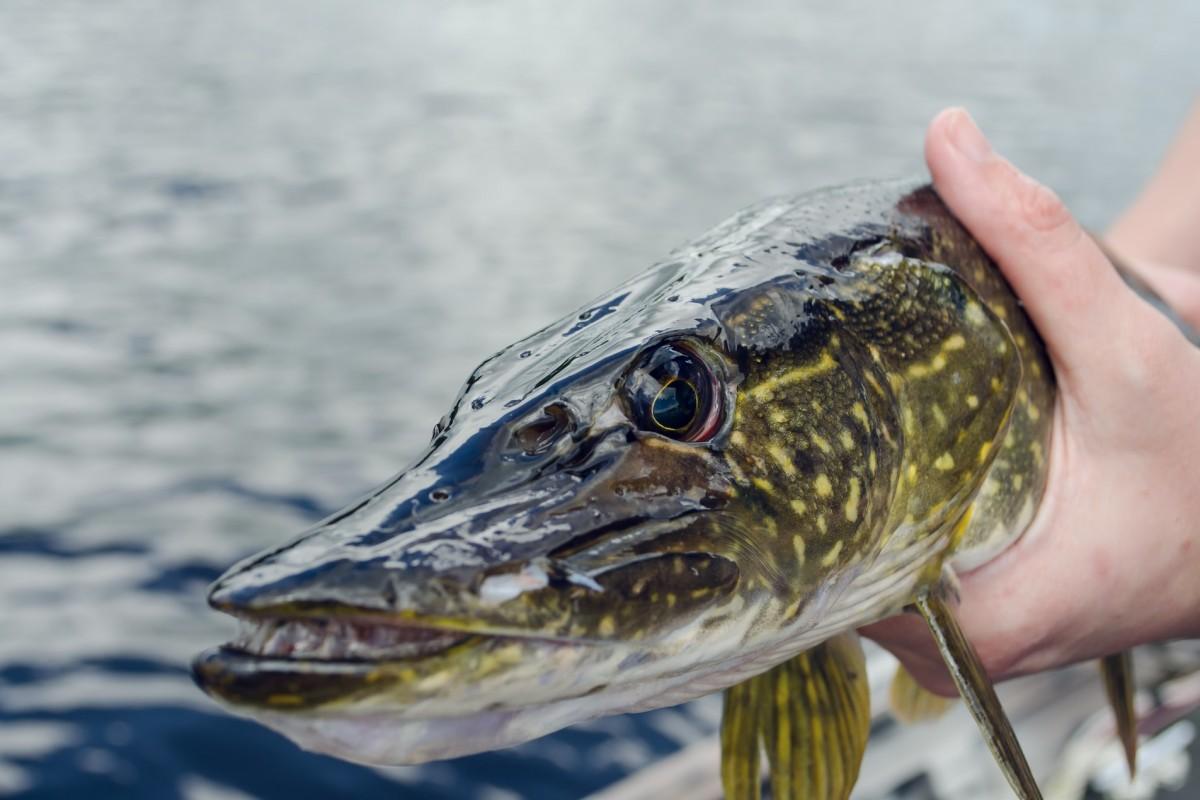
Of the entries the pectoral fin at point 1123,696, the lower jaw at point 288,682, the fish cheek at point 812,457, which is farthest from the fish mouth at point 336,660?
the pectoral fin at point 1123,696

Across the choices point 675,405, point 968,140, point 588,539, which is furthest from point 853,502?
point 968,140

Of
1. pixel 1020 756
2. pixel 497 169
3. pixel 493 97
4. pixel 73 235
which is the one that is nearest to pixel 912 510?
pixel 1020 756

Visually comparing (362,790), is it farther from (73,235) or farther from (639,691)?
(73,235)

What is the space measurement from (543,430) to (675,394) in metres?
0.16

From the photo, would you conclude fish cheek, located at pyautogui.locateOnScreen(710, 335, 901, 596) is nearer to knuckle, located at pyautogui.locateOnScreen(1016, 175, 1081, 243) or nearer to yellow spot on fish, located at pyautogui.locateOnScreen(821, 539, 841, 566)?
yellow spot on fish, located at pyautogui.locateOnScreen(821, 539, 841, 566)

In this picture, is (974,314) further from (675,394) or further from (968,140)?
(675,394)

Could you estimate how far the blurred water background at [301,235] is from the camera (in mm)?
4488

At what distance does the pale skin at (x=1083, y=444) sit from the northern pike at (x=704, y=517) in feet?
0.19

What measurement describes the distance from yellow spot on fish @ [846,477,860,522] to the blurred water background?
318 cm

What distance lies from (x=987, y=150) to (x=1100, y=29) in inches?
1029

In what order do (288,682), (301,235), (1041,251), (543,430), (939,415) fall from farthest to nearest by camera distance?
(301,235), (1041,251), (939,415), (543,430), (288,682)

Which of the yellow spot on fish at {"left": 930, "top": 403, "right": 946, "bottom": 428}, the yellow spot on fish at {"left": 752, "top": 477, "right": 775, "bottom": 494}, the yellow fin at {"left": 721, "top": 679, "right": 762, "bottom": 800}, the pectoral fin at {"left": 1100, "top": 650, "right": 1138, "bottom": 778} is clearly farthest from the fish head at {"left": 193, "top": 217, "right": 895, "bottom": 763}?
the pectoral fin at {"left": 1100, "top": 650, "right": 1138, "bottom": 778}

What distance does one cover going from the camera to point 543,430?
1.25 metres

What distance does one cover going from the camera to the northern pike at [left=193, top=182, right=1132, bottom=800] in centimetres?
102
